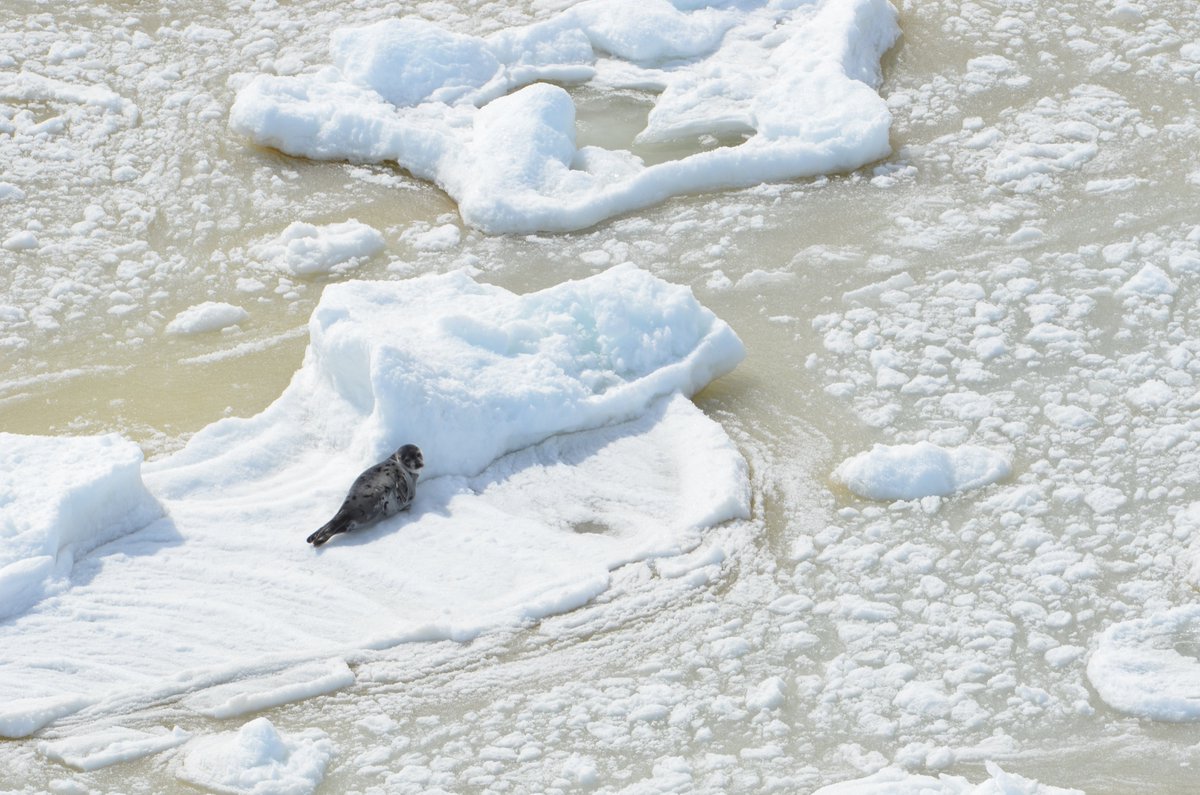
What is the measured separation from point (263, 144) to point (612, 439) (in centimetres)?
288

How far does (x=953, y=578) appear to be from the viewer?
5.02m

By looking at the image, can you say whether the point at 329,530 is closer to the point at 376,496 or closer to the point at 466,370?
the point at 376,496

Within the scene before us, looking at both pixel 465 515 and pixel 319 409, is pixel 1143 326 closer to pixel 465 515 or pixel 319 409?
pixel 465 515

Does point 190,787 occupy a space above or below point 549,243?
below

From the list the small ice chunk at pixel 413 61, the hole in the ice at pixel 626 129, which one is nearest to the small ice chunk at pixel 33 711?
the hole in the ice at pixel 626 129

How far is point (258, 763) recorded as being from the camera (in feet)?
14.3

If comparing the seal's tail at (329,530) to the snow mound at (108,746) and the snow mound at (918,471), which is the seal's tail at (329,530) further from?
the snow mound at (918,471)

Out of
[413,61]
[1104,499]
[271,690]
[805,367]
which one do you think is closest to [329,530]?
[271,690]

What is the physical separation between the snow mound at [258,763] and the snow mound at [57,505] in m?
0.89

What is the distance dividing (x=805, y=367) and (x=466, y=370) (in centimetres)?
131

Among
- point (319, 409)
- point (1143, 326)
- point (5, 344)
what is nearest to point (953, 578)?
point (1143, 326)

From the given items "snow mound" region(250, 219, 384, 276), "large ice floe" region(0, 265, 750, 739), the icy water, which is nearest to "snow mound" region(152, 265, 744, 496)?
"large ice floe" region(0, 265, 750, 739)

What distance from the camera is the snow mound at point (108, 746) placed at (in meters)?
4.45

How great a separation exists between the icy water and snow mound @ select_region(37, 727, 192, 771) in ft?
0.13
